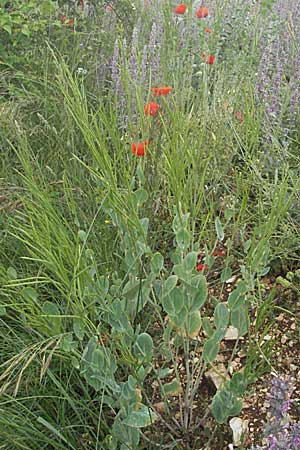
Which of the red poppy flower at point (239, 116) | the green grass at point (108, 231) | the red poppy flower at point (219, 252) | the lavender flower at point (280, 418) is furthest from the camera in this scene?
the red poppy flower at point (239, 116)

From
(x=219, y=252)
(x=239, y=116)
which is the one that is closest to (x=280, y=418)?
(x=219, y=252)

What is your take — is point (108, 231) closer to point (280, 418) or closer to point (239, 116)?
point (239, 116)

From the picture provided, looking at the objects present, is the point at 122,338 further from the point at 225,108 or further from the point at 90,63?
the point at 90,63

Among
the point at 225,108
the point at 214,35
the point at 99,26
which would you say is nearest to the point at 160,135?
the point at 225,108

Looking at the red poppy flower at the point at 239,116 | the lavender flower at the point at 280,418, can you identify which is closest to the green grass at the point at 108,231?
the red poppy flower at the point at 239,116

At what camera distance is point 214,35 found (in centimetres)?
299

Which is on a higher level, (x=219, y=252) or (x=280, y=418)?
(x=280, y=418)

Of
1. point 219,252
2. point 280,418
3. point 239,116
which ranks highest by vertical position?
point 239,116

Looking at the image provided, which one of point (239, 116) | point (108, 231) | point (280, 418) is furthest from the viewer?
point (239, 116)

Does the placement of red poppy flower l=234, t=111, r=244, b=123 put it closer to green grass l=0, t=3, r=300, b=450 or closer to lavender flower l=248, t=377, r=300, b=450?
green grass l=0, t=3, r=300, b=450

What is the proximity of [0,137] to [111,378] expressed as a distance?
1503 mm

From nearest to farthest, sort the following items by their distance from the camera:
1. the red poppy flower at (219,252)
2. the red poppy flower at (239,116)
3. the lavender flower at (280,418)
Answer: the lavender flower at (280,418) → the red poppy flower at (219,252) → the red poppy flower at (239,116)

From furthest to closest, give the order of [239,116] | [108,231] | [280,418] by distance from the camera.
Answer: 1. [239,116]
2. [108,231]
3. [280,418]

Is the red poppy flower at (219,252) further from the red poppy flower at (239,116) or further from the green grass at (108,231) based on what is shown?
the red poppy flower at (239,116)
